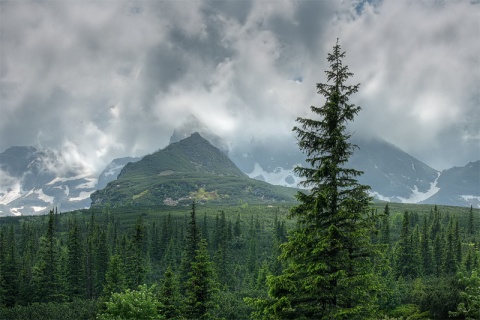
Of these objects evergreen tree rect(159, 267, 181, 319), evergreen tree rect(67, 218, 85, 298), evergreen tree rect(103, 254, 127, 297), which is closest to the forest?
evergreen tree rect(103, 254, 127, 297)

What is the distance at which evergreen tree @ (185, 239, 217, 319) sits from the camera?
125 feet

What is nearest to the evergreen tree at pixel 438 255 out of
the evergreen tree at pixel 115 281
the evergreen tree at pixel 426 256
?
the evergreen tree at pixel 426 256

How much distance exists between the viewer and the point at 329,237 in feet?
60.6

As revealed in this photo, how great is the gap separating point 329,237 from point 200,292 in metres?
24.5

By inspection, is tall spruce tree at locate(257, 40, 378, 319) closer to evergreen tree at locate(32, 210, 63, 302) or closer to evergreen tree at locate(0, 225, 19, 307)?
evergreen tree at locate(32, 210, 63, 302)

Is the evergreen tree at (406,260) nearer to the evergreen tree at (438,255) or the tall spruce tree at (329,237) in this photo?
the evergreen tree at (438,255)

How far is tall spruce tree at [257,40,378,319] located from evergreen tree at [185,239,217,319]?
66.6ft

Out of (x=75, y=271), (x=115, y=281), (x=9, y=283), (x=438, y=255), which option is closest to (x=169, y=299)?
(x=115, y=281)

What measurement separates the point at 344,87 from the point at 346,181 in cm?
516

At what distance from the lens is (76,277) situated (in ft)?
306

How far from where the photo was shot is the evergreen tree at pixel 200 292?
38.1 meters

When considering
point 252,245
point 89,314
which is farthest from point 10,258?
point 252,245

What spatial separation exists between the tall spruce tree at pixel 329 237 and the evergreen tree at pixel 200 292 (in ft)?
66.6

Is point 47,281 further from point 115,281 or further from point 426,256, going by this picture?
point 426,256
